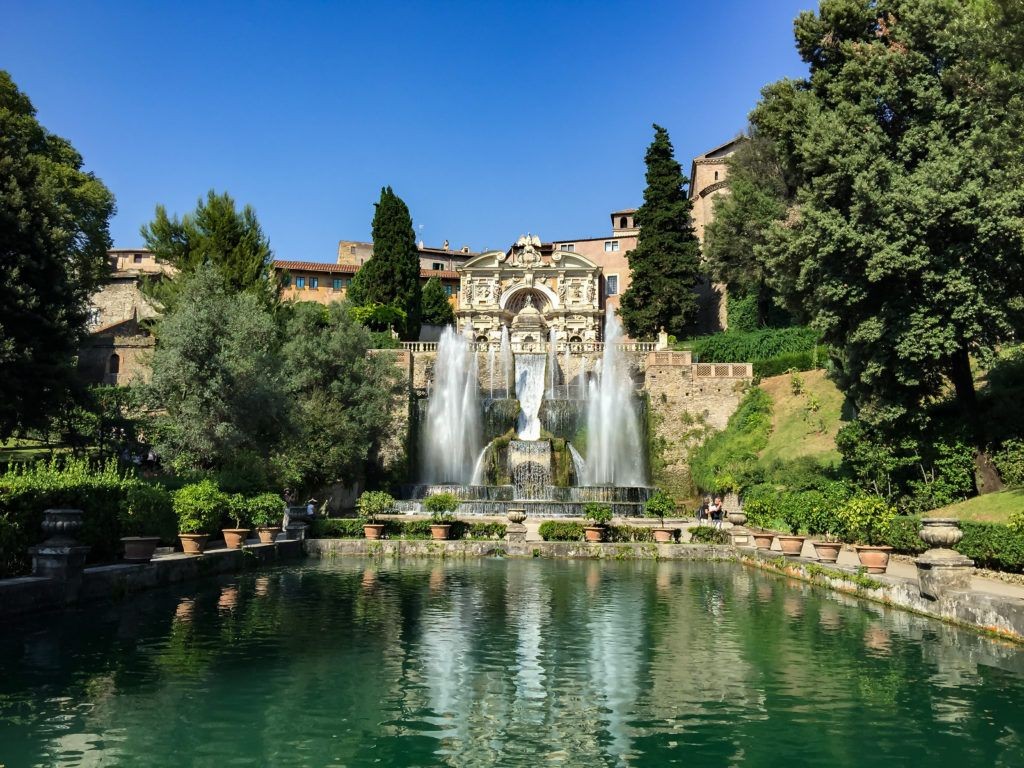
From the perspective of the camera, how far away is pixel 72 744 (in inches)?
236

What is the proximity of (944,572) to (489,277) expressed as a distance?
5103cm

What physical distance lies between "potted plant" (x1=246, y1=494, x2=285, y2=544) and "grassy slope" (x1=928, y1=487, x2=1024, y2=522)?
15.5 metres

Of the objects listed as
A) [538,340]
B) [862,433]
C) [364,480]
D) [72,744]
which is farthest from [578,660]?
[538,340]

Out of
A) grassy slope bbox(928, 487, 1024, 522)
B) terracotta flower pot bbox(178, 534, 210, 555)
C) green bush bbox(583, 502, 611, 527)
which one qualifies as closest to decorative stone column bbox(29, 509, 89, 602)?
terracotta flower pot bbox(178, 534, 210, 555)

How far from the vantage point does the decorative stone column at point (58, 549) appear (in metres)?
11.4

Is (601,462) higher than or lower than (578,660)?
higher

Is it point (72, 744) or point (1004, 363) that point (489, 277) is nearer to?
point (1004, 363)

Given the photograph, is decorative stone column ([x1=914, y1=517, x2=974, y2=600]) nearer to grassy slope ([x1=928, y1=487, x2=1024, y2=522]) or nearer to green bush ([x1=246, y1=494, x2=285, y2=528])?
grassy slope ([x1=928, y1=487, x2=1024, y2=522])

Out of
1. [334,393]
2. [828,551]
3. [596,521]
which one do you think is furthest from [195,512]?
[334,393]

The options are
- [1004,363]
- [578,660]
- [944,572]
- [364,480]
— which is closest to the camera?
[578,660]

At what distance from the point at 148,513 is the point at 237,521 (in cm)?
411

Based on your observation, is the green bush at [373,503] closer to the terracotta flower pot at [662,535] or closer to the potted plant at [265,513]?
Result: the potted plant at [265,513]

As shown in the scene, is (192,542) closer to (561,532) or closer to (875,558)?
(561,532)

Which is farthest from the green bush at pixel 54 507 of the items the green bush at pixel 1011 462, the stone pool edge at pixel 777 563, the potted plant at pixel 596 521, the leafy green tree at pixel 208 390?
the green bush at pixel 1011 462
